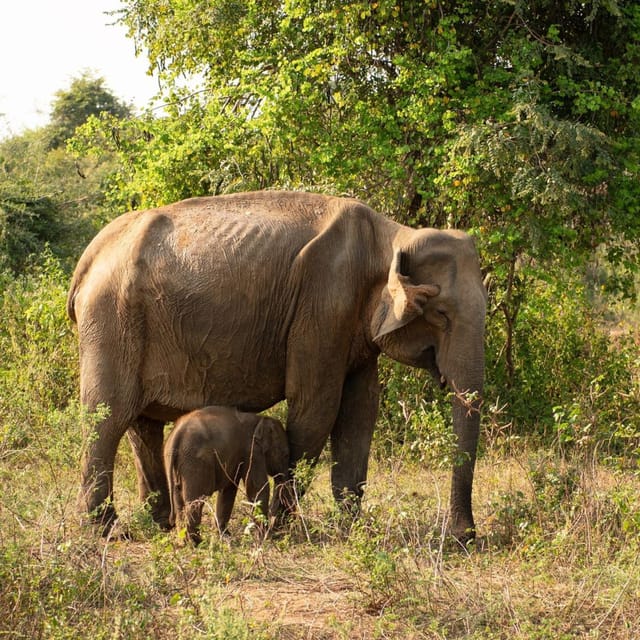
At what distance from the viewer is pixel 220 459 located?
746 centimetres

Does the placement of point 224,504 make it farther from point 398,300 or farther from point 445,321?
point 445,321

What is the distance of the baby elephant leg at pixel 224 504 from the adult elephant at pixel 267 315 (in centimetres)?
50

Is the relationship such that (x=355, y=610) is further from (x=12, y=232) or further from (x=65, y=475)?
(x=12, y=232)

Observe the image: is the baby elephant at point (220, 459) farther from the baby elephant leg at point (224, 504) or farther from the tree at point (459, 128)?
the tree at point (459, 128)

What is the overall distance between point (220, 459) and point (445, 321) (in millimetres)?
1722

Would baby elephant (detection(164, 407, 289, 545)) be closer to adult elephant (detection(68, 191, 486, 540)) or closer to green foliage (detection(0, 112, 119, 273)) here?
adult elephant (detection(68, 191, 486, 540))

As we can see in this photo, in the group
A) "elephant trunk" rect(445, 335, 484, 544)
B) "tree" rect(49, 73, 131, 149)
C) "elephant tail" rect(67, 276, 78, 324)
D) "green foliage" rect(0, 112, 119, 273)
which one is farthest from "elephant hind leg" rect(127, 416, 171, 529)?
"tree" rect(49, 73, 131, 149)

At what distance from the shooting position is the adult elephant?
7844 millimetres

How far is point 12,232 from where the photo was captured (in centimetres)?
1961

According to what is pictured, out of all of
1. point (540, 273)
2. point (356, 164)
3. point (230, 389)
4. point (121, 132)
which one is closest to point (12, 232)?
point (121, 132)

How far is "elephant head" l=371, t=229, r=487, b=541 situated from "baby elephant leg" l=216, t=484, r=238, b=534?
54.1 inches

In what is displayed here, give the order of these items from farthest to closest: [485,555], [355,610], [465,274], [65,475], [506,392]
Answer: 1. [506,392]
2. [65,475]
3. [465,274]
4. [485,555]
5. [355,610]

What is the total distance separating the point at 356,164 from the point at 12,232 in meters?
9.63

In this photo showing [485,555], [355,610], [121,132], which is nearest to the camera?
[355,610]
